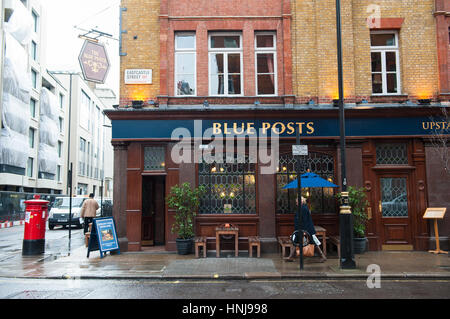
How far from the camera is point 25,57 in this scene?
38812 mm

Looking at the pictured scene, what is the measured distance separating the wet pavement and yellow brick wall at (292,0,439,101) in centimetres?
560

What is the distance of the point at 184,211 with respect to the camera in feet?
40.6

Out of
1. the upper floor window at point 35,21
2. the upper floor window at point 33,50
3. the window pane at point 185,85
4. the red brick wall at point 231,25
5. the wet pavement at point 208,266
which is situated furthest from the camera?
the upper floor window at point 35,21

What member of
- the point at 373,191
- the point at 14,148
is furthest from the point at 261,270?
the point at 14,148

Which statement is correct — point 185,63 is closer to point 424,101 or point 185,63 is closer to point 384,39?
point 384,39

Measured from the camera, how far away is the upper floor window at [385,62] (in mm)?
13664

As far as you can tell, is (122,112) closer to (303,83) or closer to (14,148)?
(303,83)

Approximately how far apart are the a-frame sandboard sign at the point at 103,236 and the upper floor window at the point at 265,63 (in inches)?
262

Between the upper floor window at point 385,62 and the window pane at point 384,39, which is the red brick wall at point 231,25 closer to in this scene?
the upper floor window at point 385,62

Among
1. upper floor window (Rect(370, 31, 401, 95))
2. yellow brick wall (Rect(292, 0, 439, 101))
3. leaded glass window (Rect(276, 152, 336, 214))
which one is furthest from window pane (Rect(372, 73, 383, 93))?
leaded glass window (Rect(276, 152, 336, 214))

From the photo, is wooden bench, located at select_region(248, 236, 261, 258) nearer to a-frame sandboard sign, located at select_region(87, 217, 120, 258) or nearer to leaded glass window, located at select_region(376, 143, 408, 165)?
a-frame sandboard sign, located at select_region(87, 217, 120, 258)

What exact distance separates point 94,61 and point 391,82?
10.3 meters

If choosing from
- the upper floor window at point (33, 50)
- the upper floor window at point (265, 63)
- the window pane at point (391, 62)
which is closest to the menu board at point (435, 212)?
the window pane at point (391, 62)

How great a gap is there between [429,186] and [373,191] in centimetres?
179
